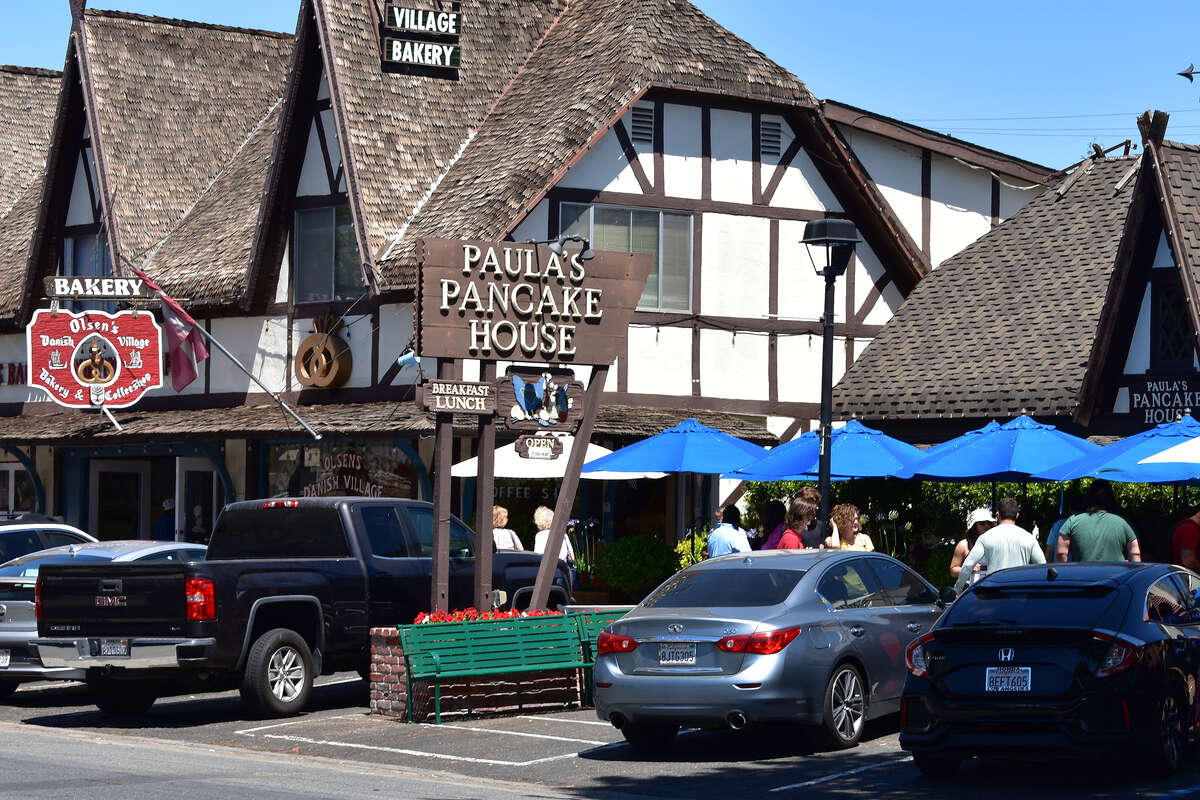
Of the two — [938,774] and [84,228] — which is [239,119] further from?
[938,774]

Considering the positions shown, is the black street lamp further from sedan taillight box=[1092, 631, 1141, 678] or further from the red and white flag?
the red and white flag

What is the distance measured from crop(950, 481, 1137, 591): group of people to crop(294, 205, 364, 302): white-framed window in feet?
42.8

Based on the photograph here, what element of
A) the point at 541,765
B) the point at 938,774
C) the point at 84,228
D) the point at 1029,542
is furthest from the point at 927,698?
the point at 84,228

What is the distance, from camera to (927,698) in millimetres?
12203

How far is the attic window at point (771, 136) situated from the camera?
28672 mm

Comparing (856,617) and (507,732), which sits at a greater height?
(856,617)

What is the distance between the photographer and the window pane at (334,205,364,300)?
27766mm

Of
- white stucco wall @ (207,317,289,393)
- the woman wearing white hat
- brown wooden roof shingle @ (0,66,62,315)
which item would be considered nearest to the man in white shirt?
the woman wearing white hat

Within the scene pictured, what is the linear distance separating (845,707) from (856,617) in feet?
2.27

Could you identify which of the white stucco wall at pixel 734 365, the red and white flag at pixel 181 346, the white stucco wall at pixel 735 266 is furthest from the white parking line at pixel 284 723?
the red and white flag at pixel 181 346

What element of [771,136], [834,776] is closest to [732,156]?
[771,136]

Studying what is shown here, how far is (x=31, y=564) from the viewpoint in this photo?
1906 centimetres

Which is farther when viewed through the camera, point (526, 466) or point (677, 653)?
point (526, 466)

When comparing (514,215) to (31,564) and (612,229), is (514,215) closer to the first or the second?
(612,229)
